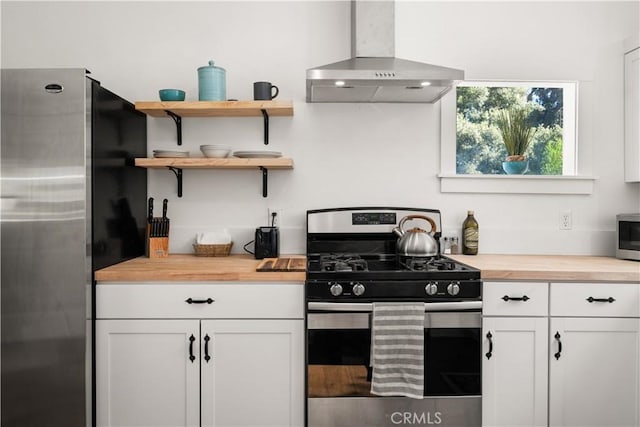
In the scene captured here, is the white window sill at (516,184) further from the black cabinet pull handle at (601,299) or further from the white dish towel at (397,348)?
the white dish towel at (397,348)

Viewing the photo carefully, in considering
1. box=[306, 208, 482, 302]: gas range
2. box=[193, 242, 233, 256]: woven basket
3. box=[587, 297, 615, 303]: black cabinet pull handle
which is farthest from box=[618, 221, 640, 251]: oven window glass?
box=[193, 242, 233, 256]: woven basket

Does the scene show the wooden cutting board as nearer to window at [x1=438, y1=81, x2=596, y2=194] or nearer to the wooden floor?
the wooden floor

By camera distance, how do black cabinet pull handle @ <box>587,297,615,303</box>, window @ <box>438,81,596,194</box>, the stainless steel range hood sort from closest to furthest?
black cabinet pull handle @ <box>587,297,615,303</box>, the stainless steel range hood, window @ <box>438,81,596,194</box>

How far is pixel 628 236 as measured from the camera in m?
2.60

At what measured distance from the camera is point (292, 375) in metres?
2.15

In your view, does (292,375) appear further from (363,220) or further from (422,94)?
(422,94)

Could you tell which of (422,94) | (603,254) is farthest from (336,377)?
(603,254)

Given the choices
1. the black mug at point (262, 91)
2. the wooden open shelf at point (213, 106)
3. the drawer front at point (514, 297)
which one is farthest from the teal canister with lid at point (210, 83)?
the drawer front at point (514, 297)

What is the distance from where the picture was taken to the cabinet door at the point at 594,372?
7.11 ft

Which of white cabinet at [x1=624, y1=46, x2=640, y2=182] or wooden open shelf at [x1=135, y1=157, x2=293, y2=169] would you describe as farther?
white cabinet at [x1=624, y1=46, x2=640, y2=182]

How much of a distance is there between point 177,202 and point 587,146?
8.28 feet

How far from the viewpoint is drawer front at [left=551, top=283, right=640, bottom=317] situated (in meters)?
2.16

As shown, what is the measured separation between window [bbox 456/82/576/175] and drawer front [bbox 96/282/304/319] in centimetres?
152

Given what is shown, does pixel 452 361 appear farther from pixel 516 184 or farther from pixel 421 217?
pixel 516 184
